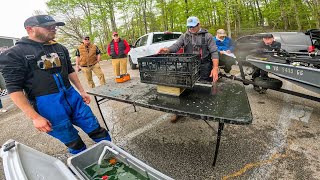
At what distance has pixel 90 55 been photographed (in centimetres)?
573

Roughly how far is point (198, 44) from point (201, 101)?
1.49m

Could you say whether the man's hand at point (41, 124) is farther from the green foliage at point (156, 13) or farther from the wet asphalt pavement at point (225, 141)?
the green foliage at point (156, 13)

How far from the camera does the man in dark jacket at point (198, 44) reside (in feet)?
10.4

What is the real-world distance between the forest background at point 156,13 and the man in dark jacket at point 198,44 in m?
16.3

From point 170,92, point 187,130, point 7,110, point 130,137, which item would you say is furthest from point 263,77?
point 7,110

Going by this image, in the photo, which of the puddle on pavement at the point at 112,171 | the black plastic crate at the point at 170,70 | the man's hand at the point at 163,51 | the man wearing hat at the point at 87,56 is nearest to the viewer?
the puddle on pavement at the point at 112,171

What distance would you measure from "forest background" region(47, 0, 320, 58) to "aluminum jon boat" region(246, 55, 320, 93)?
15849mm

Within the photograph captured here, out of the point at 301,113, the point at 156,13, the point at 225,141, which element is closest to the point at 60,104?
the point at 225,141

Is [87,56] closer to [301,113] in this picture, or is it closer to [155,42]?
[155,42]

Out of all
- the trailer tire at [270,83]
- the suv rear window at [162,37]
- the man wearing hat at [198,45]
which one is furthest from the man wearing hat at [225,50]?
the suv rear window at [162,37]

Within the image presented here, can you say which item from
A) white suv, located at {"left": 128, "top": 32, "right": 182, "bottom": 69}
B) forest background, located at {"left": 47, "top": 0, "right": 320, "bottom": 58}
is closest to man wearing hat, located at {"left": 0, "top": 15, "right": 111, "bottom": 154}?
white suv, located at {"left": 128, "top": 32, "right": 182, "bottom": 69}

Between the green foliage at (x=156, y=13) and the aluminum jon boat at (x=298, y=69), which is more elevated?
the green foliage at (x=156, y=13)

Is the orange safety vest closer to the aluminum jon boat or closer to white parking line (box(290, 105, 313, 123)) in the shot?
the aluminum jon boat

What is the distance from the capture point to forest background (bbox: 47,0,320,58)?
19.8m
